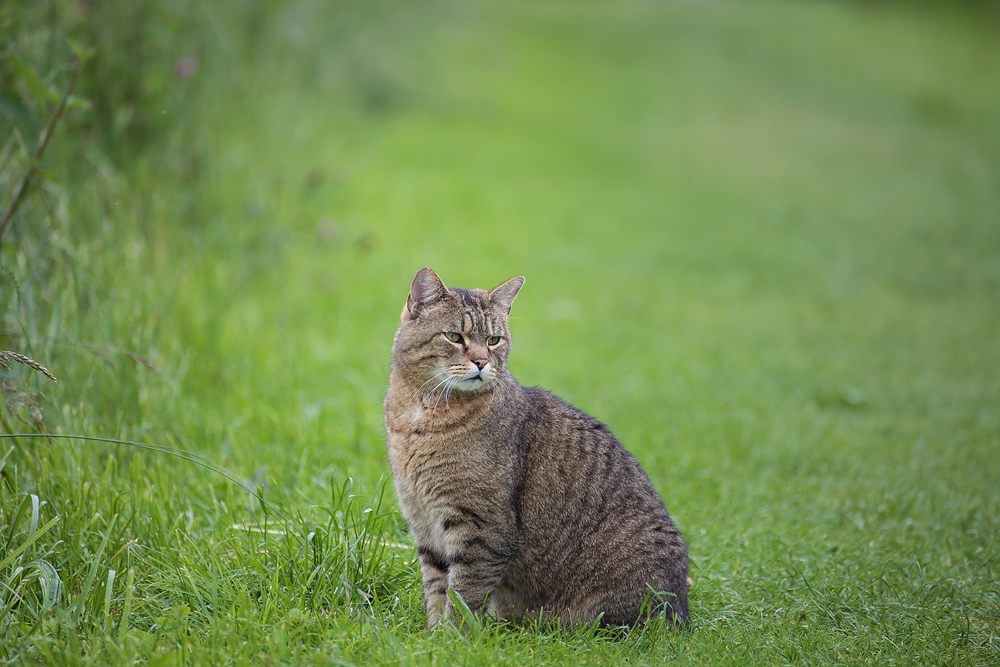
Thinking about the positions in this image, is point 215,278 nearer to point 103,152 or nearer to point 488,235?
point 103,152

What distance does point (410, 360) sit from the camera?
10.9 ft

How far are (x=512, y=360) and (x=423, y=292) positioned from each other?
304 cm

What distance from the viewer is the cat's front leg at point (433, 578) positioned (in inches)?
121

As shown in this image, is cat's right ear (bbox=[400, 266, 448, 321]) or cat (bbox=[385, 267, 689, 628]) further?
cat's right ear (bbox=[400, 266, 448, 321])

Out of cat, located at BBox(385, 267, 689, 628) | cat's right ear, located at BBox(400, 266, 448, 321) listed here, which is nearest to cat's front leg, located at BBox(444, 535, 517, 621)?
cat, located at BBox(385, 267, 689, 628)

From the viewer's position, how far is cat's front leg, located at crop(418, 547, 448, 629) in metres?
3.07

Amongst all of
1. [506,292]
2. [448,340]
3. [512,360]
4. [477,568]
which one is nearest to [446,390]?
[448,340]

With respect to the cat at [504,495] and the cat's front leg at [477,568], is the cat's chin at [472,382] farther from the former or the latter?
the cat's front leg at [477,568]

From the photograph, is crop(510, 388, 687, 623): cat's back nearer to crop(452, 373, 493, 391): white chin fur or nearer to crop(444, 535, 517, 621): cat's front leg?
crop(444, 535, 517, 621): cat's front leg

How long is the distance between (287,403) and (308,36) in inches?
230

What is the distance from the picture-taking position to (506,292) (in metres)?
3.50

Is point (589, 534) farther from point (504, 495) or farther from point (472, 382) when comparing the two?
point (472, 382)

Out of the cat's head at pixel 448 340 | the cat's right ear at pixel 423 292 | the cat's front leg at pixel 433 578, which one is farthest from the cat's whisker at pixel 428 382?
the cat's front leg at pixel 433 578

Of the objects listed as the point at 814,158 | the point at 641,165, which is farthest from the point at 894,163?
the point at 641,165
